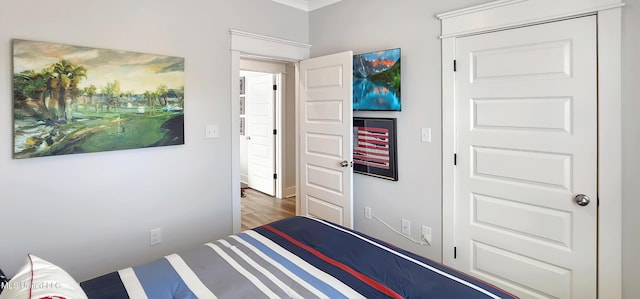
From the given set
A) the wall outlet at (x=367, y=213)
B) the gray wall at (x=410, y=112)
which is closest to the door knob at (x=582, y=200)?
the gray wall at (x=410, y=112)

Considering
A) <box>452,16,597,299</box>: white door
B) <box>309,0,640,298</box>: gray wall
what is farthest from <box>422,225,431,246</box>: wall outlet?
<box>452,16,597,299</box>: white door

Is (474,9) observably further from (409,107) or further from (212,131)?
(212,131)

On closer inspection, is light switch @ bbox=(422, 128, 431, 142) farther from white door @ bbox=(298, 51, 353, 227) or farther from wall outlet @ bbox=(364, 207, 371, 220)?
wall outlet @ bbox=(364, 207, 371, 220)

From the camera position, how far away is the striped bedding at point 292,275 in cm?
130

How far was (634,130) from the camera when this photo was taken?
1841 mm

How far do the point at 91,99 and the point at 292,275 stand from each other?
73.0 inches

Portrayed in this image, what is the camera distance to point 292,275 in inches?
56.8

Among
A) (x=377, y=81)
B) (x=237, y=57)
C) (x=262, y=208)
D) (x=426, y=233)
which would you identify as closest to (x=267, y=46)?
(x=237, y=57)

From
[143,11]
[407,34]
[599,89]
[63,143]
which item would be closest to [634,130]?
[599,89]

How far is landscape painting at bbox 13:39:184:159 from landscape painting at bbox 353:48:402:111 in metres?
1.48

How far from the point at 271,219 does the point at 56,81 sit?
2670 mm

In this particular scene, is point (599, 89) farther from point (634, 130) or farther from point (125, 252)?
point (125, 252)

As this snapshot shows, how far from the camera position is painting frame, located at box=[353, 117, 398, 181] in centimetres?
292

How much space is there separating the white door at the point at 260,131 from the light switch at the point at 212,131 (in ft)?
7.29
